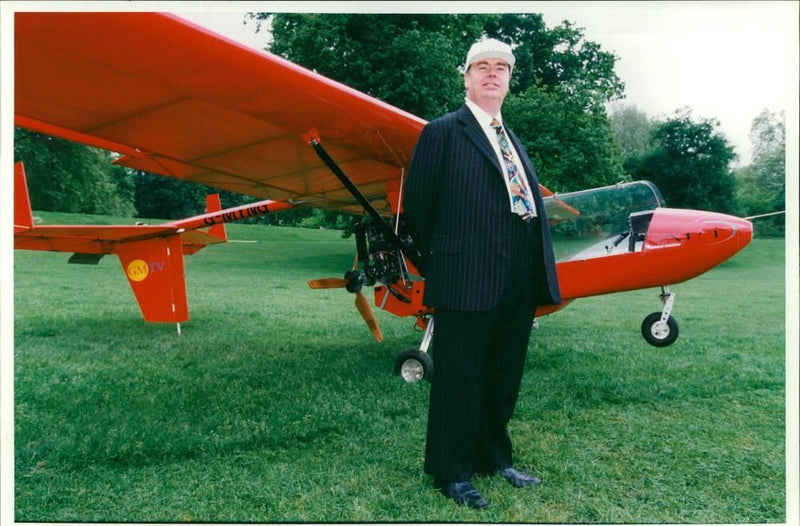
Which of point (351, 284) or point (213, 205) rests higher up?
point (213, 205)

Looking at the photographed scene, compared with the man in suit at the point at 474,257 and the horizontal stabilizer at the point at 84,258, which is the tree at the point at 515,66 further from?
the horizontal stabilizer at the point at 84,258

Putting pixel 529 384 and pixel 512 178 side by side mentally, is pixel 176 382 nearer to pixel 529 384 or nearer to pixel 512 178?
pixel 529 384

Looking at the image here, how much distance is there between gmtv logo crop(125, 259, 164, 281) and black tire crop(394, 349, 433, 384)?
404 centimetres

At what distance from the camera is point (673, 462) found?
8.80 ft

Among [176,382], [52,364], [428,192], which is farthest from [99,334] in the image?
[428,192]

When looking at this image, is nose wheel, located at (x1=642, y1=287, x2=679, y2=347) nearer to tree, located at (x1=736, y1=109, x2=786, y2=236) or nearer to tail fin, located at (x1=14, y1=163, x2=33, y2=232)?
tree, located at (x1=736, y1=109, x2=786, y2=236)

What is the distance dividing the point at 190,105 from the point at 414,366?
263cm

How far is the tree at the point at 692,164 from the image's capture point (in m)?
5.72

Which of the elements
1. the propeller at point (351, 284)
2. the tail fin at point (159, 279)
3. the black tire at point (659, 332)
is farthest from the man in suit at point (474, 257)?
the tail fin at point (159, 279)

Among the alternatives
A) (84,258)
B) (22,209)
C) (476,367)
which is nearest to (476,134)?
(476,367)

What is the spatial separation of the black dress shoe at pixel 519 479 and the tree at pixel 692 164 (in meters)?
3.70

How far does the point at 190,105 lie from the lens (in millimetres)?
2771

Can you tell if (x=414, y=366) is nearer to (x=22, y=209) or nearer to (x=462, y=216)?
(x=462, y=216)

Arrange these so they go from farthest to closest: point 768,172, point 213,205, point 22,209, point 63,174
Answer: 1. point 63,174
2. point 213,205
3. point 22,209
4. point 768,172
